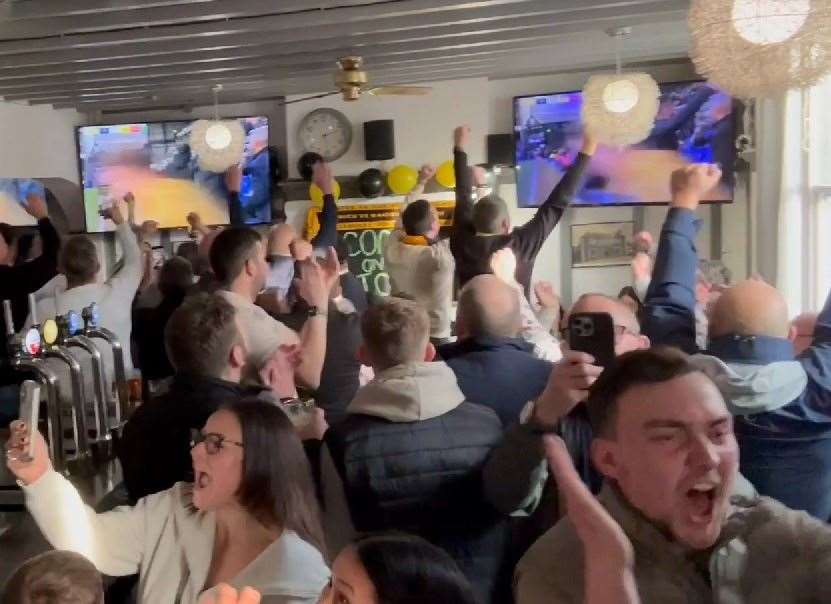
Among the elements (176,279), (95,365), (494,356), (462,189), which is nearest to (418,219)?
(462,189)

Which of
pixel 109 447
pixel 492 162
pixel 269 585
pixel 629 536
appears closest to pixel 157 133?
pixel 492 162

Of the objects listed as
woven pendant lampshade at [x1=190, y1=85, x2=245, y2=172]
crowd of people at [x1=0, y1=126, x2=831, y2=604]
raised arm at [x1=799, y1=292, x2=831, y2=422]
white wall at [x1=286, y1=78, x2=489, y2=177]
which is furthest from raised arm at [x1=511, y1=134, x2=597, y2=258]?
white wall at [x1=286, y1=78, x2=489, y2=177]

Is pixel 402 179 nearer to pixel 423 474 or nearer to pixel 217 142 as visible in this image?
pixel 217 142

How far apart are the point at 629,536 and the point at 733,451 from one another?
19 centimetres

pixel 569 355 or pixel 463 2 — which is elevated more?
pixel 463 2

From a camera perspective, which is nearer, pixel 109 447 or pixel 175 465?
pixel 175 465

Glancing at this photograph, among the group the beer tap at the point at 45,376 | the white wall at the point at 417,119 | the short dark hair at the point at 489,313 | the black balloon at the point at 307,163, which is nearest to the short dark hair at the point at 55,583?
the short dark hair at the point at 489,313

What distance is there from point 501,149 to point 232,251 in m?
5.05

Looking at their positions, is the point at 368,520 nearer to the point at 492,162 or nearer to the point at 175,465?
the point at 175,465

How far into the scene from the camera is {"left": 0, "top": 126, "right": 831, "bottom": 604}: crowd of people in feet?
4.06

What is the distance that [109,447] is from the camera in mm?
3760

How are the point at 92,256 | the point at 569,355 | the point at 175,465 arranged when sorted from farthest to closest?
the point at 92,256 < the point at 175,465 < the point at 569,355

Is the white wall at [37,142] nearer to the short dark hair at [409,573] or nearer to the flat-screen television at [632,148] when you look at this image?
the flat-screen television at [632,148]

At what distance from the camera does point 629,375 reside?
133cm
